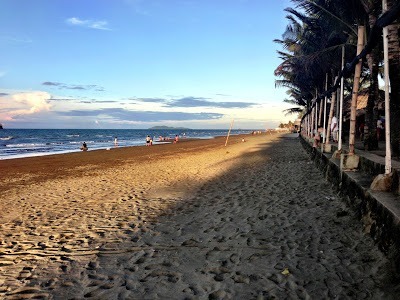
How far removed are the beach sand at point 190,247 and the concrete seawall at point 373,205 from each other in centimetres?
19

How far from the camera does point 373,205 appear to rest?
4.73 metres

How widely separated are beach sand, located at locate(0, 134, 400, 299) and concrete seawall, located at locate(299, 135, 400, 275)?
0.19 meters

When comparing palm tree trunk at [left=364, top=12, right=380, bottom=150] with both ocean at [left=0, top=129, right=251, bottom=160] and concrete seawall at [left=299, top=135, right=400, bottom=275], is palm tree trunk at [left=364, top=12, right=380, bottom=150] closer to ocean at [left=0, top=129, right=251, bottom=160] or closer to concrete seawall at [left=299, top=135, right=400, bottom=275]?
concrete seawall at [left=299, top=135, right=400, bottom=275]

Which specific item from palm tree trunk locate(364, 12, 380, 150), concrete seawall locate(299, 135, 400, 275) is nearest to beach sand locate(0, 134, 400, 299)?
concrete seawall locate(299, 135, 400, 275)

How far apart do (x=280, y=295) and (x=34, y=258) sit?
132 inches

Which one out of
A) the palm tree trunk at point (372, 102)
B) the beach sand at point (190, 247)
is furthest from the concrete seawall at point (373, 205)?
the palm tree trunk at point (372, 102)

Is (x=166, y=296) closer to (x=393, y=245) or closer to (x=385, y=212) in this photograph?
(x=393, y=245)

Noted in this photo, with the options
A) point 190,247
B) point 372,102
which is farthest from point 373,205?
point 372,102

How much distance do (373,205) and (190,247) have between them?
2.83 metres

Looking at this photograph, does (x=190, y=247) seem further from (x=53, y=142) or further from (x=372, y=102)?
(x=53, y=142)

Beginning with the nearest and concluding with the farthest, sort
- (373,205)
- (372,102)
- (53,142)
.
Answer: (373,205)
(372,102)
(53,142)

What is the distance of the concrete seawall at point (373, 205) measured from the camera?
3759mm

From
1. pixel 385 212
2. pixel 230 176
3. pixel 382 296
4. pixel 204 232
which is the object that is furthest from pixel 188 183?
pixel 382 296

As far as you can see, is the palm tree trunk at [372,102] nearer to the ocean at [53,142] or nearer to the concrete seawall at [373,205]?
the concrete seawall at [373,205]
